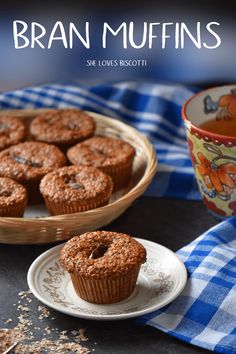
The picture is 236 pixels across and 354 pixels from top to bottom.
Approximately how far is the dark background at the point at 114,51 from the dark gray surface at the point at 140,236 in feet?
3.07

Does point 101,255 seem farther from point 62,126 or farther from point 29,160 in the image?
point 62,126

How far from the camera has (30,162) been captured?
89.0 inches

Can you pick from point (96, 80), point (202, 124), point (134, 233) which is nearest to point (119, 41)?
point (96, 80)

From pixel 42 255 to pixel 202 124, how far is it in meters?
0.65

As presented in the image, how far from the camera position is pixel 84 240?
1.79 metres

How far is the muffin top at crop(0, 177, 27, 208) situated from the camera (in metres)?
2.00

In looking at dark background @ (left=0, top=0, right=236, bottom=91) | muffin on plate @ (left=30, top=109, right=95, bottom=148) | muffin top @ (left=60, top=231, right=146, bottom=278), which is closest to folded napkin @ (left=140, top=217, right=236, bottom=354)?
muffin top @ (left=60, top=231, right=146, bottom=278)

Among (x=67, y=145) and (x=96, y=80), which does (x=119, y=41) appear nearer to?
(x=96, y=80)

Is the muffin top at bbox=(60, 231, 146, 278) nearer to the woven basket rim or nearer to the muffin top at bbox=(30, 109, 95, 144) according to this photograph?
the woven basket rim

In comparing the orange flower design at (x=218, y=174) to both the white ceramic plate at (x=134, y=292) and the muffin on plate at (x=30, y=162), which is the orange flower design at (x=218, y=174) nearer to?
the white ceramic plate at (x=134, y=292)

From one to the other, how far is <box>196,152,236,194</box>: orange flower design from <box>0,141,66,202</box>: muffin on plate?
454 mm

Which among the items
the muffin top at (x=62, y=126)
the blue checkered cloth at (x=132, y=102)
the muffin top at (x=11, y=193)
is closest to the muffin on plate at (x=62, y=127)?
the muffin top at (x=62, y=126)

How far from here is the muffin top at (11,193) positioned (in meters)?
2.00

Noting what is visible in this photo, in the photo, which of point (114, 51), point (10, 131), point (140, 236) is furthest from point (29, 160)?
point (114, 51)
